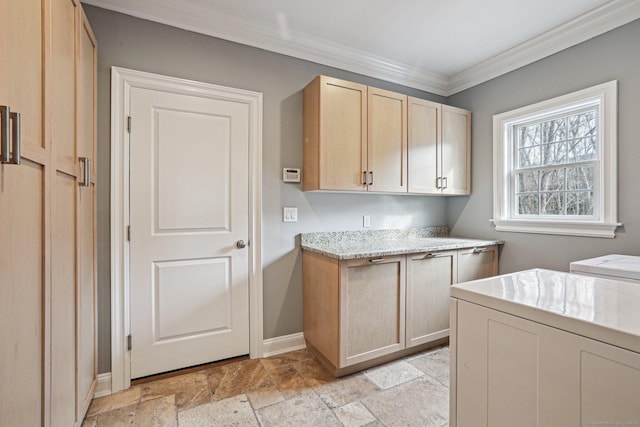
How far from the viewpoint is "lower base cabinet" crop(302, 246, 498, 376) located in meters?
2.09

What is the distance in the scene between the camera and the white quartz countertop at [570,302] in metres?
0.68

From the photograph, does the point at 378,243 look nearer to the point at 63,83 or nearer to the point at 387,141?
the point at 387,141

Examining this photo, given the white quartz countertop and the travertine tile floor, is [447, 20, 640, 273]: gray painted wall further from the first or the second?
the white quartz countertop

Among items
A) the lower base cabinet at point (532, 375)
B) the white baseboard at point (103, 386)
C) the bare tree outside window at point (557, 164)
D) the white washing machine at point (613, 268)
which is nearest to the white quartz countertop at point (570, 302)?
the lower base cabinet at point (532, 375)

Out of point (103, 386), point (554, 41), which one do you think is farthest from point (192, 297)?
point (554, 41)

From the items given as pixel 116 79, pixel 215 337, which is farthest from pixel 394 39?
pixel 215 337

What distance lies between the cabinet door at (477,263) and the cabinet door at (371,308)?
2.33ft

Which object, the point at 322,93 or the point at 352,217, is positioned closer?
the point at 322,93

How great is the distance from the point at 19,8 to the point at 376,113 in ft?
7.13

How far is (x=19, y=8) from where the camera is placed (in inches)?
37.1

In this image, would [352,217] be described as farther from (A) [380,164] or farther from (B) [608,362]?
(B) [608,362]

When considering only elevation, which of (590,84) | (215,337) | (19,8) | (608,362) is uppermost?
(590,84)

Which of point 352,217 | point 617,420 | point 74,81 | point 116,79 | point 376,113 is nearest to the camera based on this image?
point 617,420

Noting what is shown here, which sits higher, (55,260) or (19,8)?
(19,8)
